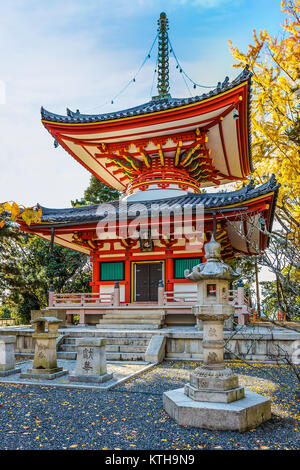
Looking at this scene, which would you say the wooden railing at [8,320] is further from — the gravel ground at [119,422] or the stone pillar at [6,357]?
the gravel ground at [119,422]

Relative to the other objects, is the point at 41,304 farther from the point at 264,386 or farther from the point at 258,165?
Result: the point at 264,386

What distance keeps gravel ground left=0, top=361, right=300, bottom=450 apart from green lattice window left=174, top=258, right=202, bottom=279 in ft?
21.6

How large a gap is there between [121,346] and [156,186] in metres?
7.30

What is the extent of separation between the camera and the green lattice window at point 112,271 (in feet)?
48.2

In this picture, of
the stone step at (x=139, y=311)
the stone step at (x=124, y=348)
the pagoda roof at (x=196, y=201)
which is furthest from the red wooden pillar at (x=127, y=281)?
the stone step at (x=124, y=348)

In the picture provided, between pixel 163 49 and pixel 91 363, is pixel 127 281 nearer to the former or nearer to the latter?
pixel 91 363

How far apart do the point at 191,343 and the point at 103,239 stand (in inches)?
258

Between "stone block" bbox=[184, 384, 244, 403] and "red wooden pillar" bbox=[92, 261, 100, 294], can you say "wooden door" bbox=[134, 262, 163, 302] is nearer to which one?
"red wooden pillar" bbox=[92, 261, 100, 294]

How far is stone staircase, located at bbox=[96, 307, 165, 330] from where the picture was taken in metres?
11.8

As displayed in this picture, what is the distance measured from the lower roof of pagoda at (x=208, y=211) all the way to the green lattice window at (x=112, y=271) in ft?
3.22

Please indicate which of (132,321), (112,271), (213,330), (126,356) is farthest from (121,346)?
(213,330)

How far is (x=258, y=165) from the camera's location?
16281 mm

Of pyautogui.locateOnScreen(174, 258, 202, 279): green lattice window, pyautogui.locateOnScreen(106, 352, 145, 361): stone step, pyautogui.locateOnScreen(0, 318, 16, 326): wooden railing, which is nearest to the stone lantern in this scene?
pyautogui.locateOnScreen(106, 352, 145, 361): stone step
